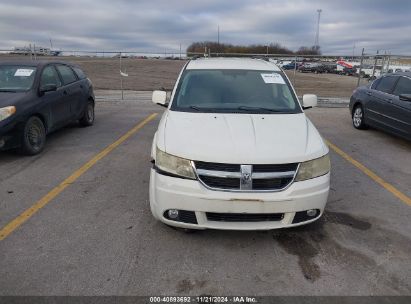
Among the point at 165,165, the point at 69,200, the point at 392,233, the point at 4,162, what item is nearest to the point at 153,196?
the point at 165,165

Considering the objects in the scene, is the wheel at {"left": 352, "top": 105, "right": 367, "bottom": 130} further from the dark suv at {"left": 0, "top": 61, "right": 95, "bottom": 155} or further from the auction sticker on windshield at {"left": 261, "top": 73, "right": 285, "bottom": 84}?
the dark suv at {"left": 0, "top": 61, "right": 95, "bottom": 155}

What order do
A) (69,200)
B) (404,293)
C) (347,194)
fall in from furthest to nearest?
(347,194)
(69,200)
(404,293)

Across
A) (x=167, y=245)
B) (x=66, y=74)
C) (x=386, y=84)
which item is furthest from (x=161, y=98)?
(x=386, y=84)

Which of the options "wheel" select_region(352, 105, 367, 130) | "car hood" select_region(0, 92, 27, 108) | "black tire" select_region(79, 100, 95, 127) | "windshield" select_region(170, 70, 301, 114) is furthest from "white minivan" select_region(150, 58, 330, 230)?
"wheel" select_region(352, 105, 367, 130)

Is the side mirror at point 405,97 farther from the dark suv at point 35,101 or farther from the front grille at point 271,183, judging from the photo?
the dark suv at point 35,101

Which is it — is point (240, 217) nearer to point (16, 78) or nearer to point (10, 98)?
point (10, 98)

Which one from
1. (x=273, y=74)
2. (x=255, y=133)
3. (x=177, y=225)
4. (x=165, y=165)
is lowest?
(x=177, y=225)

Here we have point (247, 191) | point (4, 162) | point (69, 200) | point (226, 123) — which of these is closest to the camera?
point (247, 191)

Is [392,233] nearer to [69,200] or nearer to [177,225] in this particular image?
[177,225]

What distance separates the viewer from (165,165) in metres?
3.56

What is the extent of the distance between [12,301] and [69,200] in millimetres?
1961

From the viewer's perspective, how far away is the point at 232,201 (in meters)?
3.33

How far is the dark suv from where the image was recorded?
6.14 metres

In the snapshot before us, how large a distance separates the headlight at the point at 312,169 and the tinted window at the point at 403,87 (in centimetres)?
539
